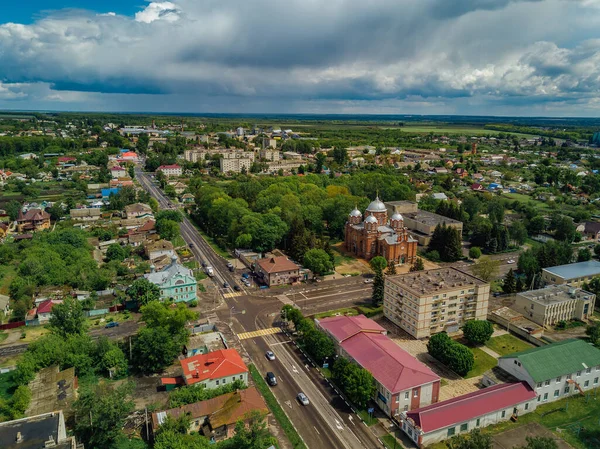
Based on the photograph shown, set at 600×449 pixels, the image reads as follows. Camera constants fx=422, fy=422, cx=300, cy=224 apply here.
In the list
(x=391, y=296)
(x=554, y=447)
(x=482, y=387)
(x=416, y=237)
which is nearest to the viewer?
(x=554, y=447)

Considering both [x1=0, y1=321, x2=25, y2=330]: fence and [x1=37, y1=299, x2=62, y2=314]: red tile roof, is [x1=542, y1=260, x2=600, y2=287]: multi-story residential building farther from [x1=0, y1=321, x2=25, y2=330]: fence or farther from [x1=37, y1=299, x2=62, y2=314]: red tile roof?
[x1=0, y1=321, x2=25, y2=330]: fence

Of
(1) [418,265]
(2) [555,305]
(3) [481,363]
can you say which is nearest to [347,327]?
(3) [481,363]

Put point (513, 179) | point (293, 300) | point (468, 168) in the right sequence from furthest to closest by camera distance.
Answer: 1. point (468, 168)
2. point (513, 179)
3. point (293, 300)

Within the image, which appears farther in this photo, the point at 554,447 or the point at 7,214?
the point at 7,214

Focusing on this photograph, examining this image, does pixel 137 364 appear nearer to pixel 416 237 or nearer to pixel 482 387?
pixel 482 387

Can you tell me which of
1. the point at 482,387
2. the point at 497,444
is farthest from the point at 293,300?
the point at 497,444
